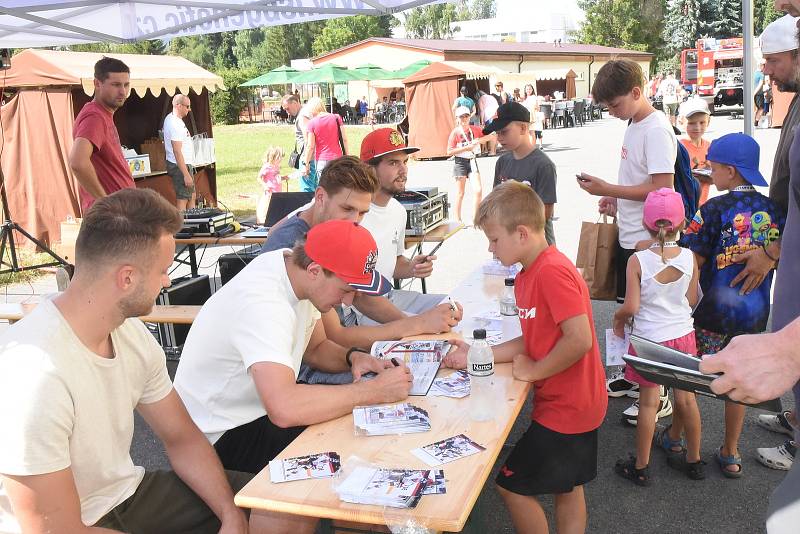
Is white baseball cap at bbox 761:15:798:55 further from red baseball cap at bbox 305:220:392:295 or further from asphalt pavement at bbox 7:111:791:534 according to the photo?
red baseball cap at bbox 305:220:392:295

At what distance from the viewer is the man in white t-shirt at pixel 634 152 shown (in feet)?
14.2

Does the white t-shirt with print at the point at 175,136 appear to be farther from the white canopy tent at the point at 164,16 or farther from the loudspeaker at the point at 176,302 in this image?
the loudspeaker at the point at 176,302

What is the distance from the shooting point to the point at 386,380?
2668 millimetres

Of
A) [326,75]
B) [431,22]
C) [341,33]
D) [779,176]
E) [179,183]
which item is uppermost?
[431,22]

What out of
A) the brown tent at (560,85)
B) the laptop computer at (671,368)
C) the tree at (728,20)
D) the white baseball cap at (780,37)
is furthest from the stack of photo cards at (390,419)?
the tree at (728,20)

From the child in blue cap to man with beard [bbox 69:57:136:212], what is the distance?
14.3ft

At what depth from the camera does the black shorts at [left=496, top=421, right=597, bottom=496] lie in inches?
110

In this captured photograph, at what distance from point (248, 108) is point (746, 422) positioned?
143 feet

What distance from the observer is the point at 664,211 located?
3.54 meters

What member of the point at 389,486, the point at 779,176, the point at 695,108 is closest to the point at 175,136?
the point at 695,108

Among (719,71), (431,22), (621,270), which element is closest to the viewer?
(621,270)

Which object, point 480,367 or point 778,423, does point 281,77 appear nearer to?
point 778,423

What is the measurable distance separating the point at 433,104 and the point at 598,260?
1638 cm

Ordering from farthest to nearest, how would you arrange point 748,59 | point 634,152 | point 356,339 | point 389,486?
point 748,59
point 634,152
point 356,339
point 389,486
